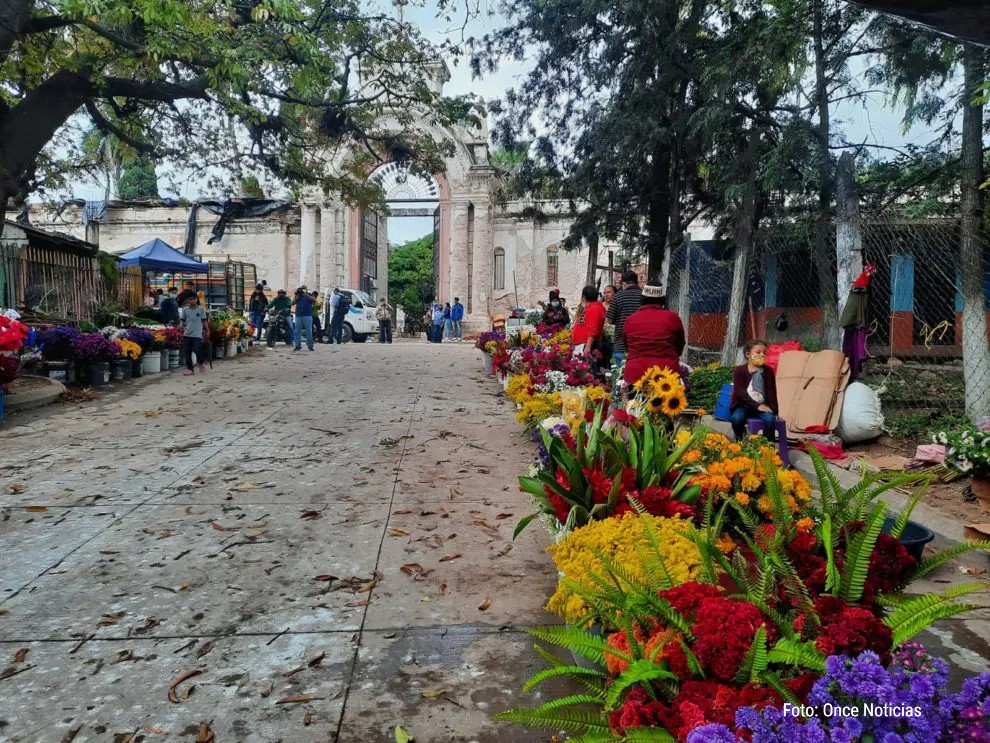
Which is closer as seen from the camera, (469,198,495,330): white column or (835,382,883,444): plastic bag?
(835,382,883,444): plastic bag

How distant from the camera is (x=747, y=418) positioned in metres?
6.67

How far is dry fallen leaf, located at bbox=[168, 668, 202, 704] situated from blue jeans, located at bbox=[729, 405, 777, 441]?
512 centimetres

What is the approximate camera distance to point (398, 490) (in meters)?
5.84

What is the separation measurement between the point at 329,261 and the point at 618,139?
64.7 ft

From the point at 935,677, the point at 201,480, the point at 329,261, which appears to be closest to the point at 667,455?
the point at 935,677

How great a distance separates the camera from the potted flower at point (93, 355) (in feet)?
39.5

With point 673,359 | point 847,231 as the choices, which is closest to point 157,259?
point 673,359

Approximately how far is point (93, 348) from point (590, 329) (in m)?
8.74

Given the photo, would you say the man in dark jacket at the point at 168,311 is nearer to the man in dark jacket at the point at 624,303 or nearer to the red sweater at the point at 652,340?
the man in dark jacket at the point at 624,303

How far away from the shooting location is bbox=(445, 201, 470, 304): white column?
3081cm

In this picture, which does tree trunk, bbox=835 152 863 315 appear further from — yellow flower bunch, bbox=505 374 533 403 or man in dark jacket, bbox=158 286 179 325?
man in dark jacket, bbox=158 286 179 325

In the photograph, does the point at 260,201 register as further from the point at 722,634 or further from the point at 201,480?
the point at 722,634

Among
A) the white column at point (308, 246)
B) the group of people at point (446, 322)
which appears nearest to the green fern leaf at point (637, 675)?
the group of people at point (446, 322)

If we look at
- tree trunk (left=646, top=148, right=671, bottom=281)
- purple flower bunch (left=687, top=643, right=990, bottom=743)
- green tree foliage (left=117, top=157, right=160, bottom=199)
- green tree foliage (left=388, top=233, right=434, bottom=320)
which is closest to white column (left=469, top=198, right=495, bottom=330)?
tree trunk (left=646, top=148, right=671, bottom=281)
